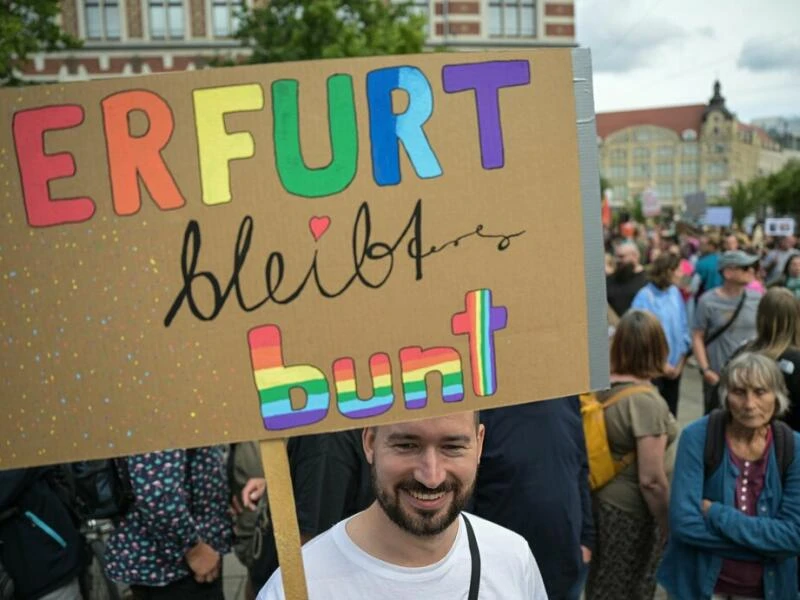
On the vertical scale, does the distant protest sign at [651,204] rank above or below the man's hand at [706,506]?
above

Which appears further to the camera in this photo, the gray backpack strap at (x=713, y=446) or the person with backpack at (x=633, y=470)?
the person with backpack at (x=633, y=470)

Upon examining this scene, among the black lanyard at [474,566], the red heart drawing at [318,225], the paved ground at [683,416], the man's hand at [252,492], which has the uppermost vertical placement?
the red heart drawing at [318,225]

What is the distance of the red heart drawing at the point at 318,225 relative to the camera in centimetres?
133

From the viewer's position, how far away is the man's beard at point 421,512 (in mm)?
1415

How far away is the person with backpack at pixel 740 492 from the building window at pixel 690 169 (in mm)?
102936

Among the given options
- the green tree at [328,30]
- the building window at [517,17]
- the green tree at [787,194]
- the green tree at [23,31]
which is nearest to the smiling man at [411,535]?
the green tree at [23,31]

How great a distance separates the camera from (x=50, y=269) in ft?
4.15

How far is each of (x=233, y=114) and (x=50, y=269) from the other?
39cm

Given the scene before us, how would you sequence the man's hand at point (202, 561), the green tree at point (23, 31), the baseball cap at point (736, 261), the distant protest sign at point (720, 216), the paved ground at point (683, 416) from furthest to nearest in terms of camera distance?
the distant protest sign at point (720, 216) → the green tree at point (23, 31) → the baseball cap at point (736, 261) → the paved ground at point (683, 416) → the man's hand at point (202, 561)

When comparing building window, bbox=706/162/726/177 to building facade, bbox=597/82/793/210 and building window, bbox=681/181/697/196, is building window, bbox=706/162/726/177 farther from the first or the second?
building window, bbox=681/181/697/196

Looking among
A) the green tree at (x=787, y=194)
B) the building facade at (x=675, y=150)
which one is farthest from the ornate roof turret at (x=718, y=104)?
the green tree at (x=787, y=194)

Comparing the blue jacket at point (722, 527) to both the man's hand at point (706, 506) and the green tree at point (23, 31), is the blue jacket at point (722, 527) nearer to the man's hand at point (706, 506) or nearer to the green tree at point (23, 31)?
the man's hand at point (706, 506)

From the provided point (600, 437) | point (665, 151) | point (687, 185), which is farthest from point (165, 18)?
point (687, 185)

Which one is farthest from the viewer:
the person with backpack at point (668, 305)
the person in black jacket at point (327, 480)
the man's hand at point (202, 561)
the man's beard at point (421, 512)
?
the person with backpack at point (668, 305)
